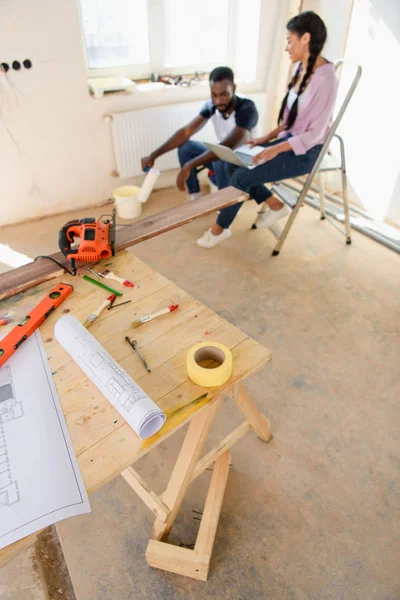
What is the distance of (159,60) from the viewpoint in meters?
2.99

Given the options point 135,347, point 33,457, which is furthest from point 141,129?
point 33,457

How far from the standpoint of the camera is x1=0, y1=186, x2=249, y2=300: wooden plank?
1.17 metres

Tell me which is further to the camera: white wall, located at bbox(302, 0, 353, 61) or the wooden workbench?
white wall, located at bbox(302, 0, 353, 61)

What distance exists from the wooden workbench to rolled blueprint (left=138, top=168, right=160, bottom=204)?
1.64 m

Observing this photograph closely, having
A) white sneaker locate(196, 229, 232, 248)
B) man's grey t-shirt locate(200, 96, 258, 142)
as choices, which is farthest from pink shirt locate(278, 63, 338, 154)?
white sneaker locate(196, 229, 232, 248)

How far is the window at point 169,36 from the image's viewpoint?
2.70 meters

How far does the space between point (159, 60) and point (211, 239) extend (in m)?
1.56

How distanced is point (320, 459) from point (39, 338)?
1074 millimetres

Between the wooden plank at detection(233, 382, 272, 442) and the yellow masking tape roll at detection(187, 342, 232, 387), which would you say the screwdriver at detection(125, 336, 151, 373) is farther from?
the wooden plank at detection(233, 382, 272, 442)

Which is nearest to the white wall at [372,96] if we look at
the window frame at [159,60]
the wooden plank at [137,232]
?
the window frame at [159,60]

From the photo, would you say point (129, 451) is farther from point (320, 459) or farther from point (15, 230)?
point (15, 230)

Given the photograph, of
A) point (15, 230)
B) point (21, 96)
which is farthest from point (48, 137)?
point (15, 230)

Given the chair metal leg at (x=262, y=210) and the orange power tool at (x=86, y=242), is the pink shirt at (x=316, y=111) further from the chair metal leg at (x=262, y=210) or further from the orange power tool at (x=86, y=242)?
the orange power tool at (x=86, y=242)

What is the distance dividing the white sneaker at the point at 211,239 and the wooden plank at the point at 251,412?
56.3 inches
